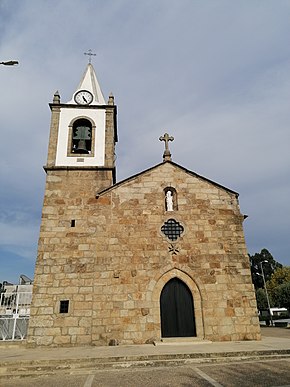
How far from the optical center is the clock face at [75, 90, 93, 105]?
15.3 metres

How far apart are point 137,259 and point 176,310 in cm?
244

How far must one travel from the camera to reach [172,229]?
39.2ft

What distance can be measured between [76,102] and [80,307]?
10.4 metres

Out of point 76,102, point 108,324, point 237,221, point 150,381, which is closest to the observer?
point 150,381

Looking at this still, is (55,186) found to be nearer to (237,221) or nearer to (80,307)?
(80,307)

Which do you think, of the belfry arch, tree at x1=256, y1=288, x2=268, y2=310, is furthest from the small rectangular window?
tree at x1=256, y1=288, x2=268, y2=310

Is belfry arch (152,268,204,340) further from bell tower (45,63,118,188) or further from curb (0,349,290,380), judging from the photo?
bell tower (45,63,118,188)

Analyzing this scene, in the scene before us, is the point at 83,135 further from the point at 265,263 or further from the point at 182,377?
the point at 265,263

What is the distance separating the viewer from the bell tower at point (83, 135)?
1341cm

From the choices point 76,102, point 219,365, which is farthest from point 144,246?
point 76,102

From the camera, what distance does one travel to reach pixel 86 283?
10.9 metres

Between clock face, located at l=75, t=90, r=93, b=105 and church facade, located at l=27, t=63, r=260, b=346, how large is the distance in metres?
3.23

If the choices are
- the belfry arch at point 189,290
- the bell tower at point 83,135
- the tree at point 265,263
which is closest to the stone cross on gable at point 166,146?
the bell tower at point 83,135

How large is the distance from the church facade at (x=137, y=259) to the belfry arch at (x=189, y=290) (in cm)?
4
